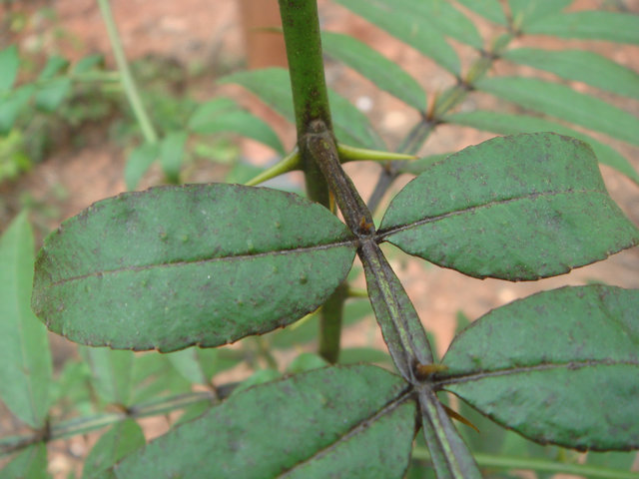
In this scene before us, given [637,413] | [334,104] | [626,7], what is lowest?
[637,413]

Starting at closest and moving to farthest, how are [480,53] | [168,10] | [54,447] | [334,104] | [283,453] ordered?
[283,453] < [334,104] < [480,53] < [54,447] < [168,10]

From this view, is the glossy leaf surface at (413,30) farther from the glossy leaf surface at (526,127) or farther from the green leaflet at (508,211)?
the green leaflet at (508,211)

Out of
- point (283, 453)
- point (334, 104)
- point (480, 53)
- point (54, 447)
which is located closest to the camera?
point (283, 453)

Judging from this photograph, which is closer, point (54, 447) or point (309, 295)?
point (309, 295)

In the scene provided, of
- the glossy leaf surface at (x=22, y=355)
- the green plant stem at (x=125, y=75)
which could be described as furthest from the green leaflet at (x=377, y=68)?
the glossy leaf surface at (x=22, y=355)

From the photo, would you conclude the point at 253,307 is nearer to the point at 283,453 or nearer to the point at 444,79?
the point at 283,453

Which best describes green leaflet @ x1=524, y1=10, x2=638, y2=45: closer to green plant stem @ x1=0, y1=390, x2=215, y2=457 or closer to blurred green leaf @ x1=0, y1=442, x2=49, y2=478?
green plant stem @ x1=0, y1=390, x2=215, y2=457

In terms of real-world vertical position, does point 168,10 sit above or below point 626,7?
above

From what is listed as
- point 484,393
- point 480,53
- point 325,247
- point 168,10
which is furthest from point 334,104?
point 168,10
